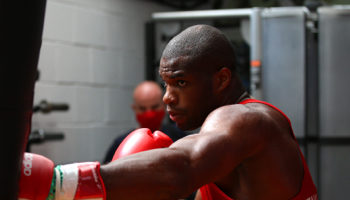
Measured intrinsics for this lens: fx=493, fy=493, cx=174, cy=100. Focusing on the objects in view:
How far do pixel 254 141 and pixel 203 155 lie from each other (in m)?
0.19

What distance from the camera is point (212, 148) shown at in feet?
3.45

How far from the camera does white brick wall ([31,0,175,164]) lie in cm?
353

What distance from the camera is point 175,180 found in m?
1.01

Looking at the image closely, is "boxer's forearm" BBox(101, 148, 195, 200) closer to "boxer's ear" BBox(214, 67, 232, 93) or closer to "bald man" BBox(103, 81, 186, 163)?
"boxer's ear" BBox(214, 67, 232, 93)

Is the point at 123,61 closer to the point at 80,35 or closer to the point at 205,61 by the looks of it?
the point at 80,35

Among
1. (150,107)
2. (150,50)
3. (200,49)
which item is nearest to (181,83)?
(200,49)

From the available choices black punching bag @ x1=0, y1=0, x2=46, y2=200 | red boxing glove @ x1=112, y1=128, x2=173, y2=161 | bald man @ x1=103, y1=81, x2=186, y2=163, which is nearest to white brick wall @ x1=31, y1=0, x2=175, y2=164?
bald man @ x1=103, y1=81, x2=186, y2=163

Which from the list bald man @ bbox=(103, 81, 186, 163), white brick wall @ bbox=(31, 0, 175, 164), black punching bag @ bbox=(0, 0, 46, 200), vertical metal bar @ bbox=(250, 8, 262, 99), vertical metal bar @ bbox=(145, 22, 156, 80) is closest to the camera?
black punching bag @ bbox=(0, 0, 46, 200)

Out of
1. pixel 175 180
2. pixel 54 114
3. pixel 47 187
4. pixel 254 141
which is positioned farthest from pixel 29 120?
pixel 54 114

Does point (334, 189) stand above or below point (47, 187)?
below

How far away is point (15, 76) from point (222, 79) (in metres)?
0.81

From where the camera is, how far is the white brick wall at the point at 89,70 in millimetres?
3527

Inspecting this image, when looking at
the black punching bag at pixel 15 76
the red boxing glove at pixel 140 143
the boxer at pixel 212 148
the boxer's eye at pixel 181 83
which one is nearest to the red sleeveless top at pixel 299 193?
the boxer at pixel 212 148

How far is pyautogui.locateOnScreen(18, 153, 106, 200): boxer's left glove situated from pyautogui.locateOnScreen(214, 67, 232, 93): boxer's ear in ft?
2.04
